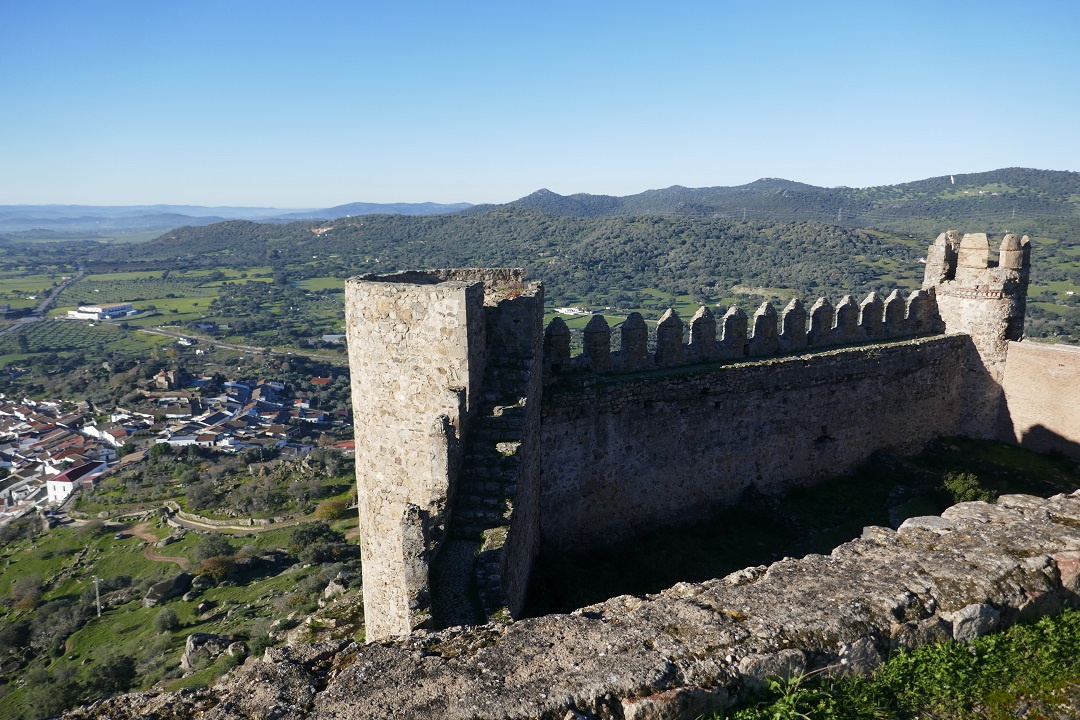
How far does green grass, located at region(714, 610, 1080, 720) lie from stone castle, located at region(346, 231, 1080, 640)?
251 centimetres

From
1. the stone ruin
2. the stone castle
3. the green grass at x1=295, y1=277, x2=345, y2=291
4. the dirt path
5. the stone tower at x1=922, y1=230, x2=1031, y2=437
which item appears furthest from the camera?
the green grass at x1=295, y1=277, x2=345, y2=291

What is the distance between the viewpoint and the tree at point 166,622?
2559 cm

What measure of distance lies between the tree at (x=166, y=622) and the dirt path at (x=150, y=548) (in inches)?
211

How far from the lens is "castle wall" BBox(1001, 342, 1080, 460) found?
1217 cm

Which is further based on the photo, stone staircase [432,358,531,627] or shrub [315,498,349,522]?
shrub [315,498,349,522]

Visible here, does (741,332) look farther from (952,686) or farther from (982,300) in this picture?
(952,686)

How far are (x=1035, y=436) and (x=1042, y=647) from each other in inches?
421

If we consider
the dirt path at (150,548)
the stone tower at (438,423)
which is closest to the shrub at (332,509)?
the dirt path at (150,548)

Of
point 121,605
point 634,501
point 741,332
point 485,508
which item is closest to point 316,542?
point 121,605

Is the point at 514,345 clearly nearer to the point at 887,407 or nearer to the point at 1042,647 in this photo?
the point at 1042,647

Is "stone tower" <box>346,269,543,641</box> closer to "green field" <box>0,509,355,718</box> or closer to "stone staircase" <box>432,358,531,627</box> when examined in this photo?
"stone staircase" <box>432,358,531,627</box>

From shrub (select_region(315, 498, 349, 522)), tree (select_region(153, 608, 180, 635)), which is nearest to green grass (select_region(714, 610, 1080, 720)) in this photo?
tree (select_region(153, 608, 180, 635))

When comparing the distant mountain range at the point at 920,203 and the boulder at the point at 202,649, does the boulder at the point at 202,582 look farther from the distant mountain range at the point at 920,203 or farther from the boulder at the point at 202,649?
the distant mountain range at the point at 920,203

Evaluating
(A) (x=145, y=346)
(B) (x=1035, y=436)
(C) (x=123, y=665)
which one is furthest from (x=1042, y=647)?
(A) (x=145, y=346)
